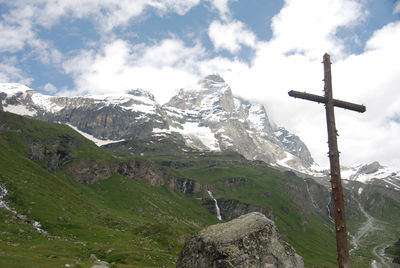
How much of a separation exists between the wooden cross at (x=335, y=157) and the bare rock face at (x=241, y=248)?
4.71 m

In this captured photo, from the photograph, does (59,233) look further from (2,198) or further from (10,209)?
(2,198)

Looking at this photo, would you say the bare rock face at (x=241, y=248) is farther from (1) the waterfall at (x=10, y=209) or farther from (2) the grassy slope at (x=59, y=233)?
(1) the waterfall at (x=10, y=209)

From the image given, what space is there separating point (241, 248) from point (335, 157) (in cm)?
705

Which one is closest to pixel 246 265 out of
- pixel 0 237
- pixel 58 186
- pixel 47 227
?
pixel 0 237

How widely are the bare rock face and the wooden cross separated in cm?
471

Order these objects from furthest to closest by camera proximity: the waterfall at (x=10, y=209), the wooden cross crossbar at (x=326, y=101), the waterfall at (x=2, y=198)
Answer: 1. the waterfall at (x=2, y=198)
2. the waterfall at (x=10, y=209)
3. the wooden cross crossbar at (x=326, y=101)

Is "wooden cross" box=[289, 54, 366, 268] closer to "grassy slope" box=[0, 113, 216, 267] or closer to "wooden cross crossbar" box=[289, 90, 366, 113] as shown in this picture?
"wooden cross crossbar" box=[289, 90, 366, 113]

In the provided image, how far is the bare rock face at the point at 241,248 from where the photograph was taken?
59.7 feet

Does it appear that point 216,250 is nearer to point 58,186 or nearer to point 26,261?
point 26,261

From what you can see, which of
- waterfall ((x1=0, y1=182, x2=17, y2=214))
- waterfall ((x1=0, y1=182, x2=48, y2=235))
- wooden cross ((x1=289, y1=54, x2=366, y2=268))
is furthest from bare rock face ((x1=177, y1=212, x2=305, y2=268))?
waterfall ((x1=0, y1=182, x2=17, y2=214))

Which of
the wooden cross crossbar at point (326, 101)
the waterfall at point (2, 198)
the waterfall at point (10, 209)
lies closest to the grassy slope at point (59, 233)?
the waterfall at point (10, 209)

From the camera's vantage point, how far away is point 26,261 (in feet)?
147

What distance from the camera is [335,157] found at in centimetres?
1576

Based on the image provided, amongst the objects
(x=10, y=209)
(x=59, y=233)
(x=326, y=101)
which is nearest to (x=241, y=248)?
(x=326, y=101)
